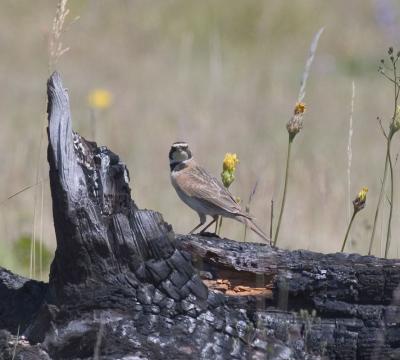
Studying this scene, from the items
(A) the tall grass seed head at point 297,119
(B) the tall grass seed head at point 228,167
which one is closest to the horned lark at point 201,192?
(B) the tall grass seed head at point 228,167

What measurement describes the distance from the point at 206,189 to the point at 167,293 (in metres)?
2.28

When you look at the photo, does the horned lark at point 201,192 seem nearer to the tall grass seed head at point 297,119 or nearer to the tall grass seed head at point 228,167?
the tall grass seed head at point 228,167

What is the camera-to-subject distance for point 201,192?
6.29 meters

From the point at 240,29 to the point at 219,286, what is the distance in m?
14.3

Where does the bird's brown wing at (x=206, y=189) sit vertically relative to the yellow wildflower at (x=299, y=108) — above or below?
above

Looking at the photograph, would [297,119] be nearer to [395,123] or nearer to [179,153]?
[395,123]

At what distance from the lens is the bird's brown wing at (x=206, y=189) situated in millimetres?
5992

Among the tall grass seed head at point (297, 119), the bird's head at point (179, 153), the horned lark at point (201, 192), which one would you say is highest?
the bird's head at point (179, 153)

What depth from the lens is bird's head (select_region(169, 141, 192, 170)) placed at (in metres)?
6.72

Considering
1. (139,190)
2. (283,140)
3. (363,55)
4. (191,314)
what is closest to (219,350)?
(191,314)

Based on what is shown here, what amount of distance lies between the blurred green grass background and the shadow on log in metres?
1.50

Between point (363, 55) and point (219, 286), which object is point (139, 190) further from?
point (363, 55)

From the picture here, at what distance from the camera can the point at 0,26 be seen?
59.5 feet

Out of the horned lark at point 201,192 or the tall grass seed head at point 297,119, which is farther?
the horned lark at point 201,192
